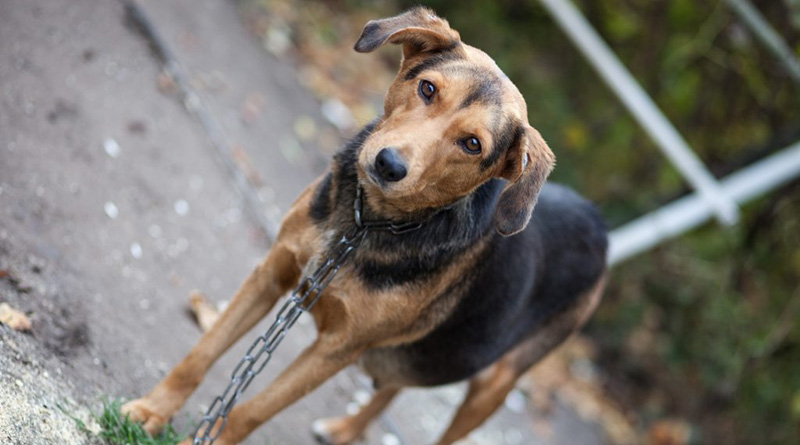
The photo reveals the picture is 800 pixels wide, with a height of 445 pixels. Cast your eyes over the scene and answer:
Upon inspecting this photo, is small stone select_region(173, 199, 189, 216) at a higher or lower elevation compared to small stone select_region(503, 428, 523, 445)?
higher

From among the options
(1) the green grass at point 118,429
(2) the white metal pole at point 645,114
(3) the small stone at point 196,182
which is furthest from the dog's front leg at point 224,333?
(2) the white metal pole at point 645,114

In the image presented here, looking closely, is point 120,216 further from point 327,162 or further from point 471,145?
point 327,162

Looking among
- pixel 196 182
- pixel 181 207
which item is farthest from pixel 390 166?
pixel 196 182

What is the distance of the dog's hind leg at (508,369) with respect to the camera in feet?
16.5

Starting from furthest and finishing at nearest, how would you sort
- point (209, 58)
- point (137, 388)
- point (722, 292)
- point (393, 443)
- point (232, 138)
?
point (722, 292) < point (209, 58) < point (232, 138) < point (393, 443) < point (137, 388)

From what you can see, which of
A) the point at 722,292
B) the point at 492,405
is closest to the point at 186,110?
the point at 492,405

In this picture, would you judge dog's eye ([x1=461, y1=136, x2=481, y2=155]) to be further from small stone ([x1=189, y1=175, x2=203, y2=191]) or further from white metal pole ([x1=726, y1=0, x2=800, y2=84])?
white metal pole ([x1=726, y1=0, x2=800, y2=84])

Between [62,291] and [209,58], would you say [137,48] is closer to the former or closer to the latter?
[209,58]

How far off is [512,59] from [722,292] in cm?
339

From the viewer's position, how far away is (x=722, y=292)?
8.89 meters

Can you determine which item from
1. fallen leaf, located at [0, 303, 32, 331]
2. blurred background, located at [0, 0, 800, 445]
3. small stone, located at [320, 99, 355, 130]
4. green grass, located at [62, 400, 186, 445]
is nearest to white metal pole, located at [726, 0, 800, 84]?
blurred background, located at [0, 0, 800, 445]

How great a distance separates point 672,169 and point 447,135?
6.67 m

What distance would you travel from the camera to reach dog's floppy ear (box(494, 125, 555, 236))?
3.50 m

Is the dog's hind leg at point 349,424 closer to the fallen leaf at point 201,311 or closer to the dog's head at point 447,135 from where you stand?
the fallen leaf at point 201,311
